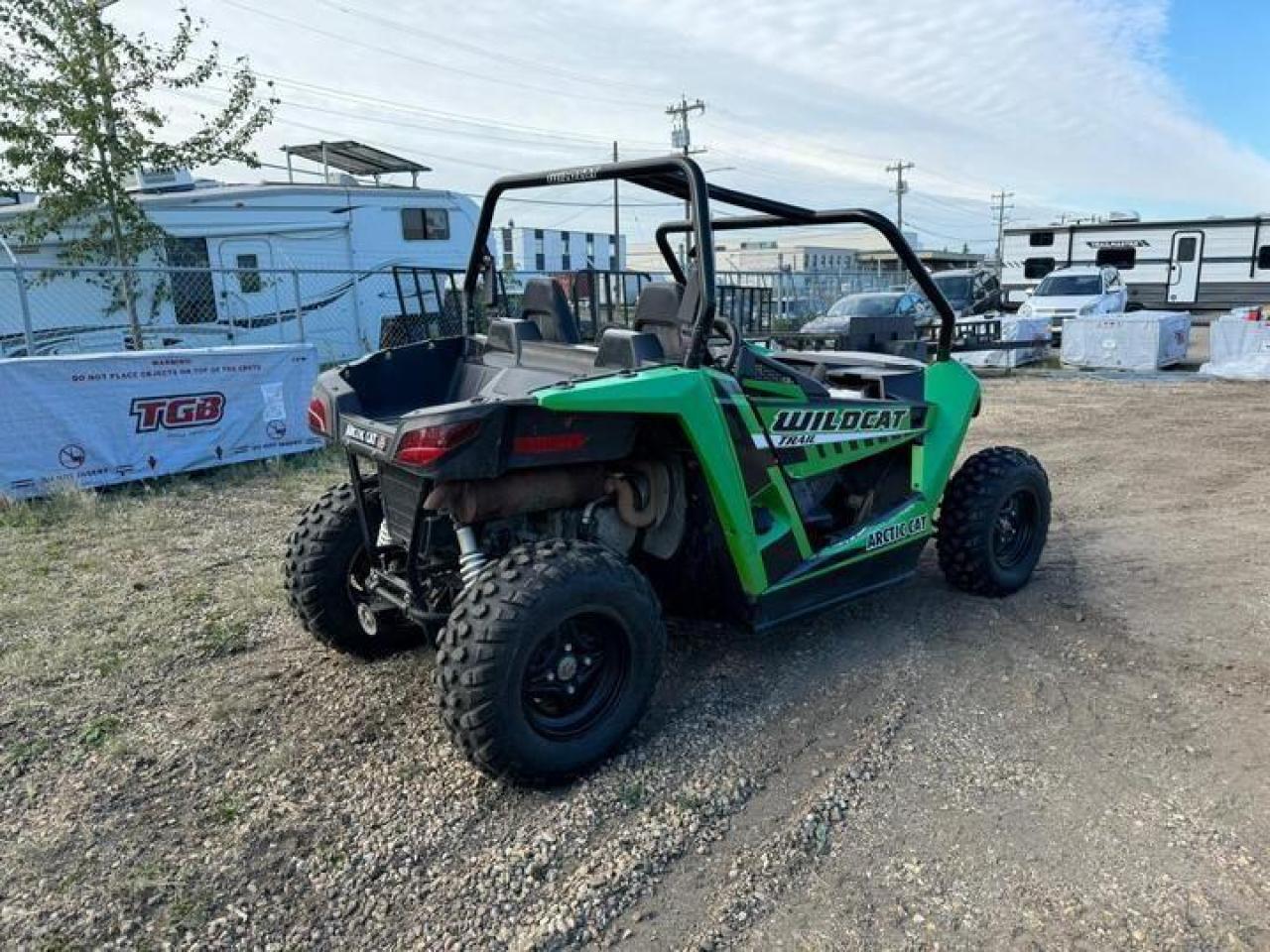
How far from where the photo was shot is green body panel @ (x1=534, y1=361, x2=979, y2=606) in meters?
2.99

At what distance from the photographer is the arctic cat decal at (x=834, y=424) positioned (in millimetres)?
3547

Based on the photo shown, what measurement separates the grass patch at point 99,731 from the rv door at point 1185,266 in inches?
1105

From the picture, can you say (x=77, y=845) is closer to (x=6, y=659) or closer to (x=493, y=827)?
(x=493, y=827)

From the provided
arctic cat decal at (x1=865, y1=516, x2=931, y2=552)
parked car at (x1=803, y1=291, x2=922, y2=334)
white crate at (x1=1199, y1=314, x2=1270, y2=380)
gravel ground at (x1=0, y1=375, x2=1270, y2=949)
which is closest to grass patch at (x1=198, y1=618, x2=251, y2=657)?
gravel ground at (x1=0, y1=375, x2=1270, y2=949)

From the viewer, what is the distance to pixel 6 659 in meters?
3.97

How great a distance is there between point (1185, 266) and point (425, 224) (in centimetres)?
2048

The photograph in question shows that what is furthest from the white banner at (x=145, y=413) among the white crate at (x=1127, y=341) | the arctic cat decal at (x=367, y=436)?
the white crate at (x=1127, y=341)

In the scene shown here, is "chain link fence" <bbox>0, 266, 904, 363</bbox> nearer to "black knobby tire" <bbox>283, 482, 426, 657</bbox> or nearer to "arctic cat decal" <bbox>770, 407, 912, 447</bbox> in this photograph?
"arctic cat decal" <bbox>770, 407, 912, 447</bbox>

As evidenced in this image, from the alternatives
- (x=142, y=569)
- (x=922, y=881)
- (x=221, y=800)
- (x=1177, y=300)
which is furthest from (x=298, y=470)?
(x=1177, y=300)

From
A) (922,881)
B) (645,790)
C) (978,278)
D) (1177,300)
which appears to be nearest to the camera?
(922,881)

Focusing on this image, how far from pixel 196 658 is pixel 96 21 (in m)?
10.3

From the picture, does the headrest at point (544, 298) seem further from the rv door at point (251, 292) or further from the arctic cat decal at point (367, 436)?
the rv door at point (251, 292)

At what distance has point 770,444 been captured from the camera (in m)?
3.45

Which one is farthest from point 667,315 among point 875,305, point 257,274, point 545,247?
point 545,247
